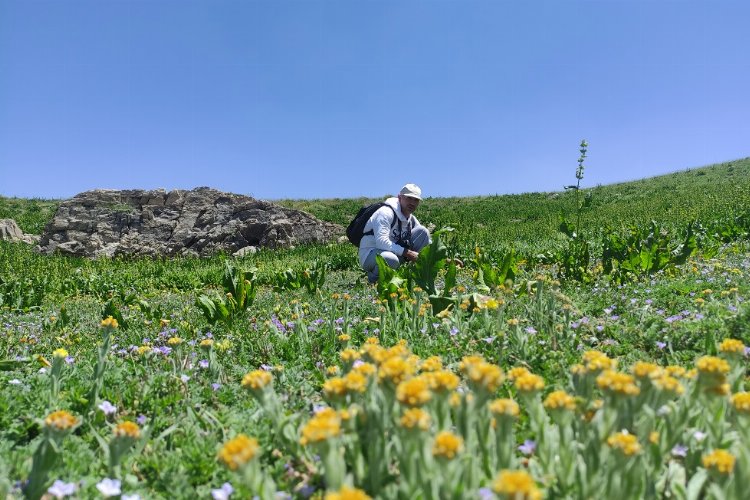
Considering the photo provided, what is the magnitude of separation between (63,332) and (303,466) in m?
4.58

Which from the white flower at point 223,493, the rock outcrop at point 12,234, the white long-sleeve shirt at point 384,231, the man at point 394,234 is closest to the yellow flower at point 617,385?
the white flower at point 223,493

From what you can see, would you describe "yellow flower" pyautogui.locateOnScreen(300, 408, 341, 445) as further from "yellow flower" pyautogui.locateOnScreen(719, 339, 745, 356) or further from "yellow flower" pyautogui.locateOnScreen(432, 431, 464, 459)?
"yellow flower" pyautogui.locateOnScreen(719, 339, 745, 356)

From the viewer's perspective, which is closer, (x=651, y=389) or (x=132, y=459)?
(x=651, y=389)

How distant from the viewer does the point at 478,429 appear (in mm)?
1814

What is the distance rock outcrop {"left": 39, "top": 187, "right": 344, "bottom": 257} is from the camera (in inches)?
742

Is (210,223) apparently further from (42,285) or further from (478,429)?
(478,429)

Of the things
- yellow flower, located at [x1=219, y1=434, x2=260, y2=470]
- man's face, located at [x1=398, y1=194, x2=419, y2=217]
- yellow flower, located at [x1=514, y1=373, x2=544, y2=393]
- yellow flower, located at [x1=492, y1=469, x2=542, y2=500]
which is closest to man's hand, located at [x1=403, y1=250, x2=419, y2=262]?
man's face, located at [x1=398, y1=194, x2=419, y2=217]

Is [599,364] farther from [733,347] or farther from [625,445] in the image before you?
[733,347]

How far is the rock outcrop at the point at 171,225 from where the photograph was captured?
18.9 m

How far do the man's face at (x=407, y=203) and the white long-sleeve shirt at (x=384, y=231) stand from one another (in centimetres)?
8

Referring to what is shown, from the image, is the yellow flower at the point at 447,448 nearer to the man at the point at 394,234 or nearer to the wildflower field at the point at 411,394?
the wildflower field at the point at 411,394

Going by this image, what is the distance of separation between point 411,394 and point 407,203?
6.85m

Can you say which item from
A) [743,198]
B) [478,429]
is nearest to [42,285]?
[478,429]

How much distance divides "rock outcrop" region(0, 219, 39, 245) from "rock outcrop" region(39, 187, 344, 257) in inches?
124
